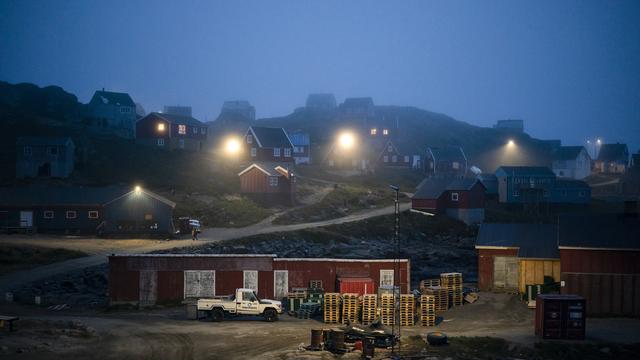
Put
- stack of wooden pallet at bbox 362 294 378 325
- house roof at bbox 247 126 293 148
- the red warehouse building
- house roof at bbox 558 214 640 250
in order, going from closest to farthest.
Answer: stack of wooden pallet at bbox 362 294 378 325 < house roof at bbox 558 214 640 250 < the red warehouse building < house roof at bbox 247 126 293 148

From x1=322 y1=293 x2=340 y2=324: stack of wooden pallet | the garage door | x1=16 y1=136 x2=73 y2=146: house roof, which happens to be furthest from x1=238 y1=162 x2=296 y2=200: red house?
x1=322 y1=293 x2=340 y2=324: stack of wooden pallet

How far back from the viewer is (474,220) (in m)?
80.6

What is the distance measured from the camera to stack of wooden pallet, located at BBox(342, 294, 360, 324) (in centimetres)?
3566

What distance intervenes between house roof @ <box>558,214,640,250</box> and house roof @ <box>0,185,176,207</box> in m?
37.4

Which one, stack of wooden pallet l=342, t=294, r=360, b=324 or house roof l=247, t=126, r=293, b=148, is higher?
house roof l=247, t=126, r=293, b=148

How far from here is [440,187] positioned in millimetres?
82000

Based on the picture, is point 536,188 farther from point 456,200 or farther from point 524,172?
point 456,200

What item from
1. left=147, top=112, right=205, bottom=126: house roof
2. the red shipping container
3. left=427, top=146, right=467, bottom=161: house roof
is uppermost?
left=147, top=112, right=205, bottom=126: house roof

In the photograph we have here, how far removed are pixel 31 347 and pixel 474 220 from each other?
61.8 metres

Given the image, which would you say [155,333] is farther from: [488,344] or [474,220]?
[474,220]

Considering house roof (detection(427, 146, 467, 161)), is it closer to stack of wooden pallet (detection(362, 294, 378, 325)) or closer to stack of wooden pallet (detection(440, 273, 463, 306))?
stack of wooden pallet (detection(440, 273, 463, 306))

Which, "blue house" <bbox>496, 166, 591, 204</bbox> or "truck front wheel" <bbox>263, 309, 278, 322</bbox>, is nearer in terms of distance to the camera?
"truck front wheel" <bbox>263, 309, 278, 322</bbox>

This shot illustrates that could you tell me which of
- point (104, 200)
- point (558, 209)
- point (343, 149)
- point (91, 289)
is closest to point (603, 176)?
point (558, 209)

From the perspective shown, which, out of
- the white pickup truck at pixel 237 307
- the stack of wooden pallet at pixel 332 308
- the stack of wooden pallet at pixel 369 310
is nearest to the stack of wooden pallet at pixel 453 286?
the stack of wooden pallet at pixel 369 310
